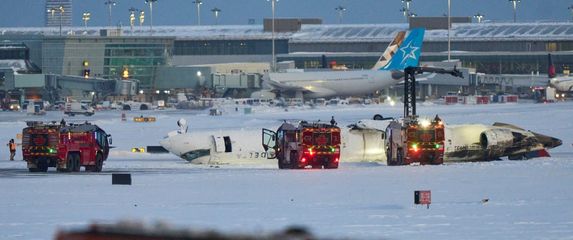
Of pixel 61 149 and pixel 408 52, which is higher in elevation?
pixel 408 52

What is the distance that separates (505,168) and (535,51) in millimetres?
150358

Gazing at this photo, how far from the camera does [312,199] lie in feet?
121

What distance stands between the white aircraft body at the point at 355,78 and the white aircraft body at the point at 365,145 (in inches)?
3245

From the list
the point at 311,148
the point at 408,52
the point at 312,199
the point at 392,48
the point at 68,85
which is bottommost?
the point at 312,199

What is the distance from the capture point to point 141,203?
3584 centimetres

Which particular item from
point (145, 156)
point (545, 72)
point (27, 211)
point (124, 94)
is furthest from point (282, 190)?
point (545, 72)

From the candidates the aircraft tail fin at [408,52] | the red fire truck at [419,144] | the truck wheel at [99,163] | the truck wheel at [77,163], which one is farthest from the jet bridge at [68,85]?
the red fire truck at [419,144]

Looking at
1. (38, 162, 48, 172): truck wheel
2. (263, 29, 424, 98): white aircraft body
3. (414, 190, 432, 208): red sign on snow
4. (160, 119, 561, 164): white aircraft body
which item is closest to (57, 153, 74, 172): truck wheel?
(38, 162, 48, 172): truck wheel

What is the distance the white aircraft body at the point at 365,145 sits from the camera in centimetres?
5806

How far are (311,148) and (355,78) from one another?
8975 cm

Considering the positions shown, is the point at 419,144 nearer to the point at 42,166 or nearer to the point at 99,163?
the point at 99,163

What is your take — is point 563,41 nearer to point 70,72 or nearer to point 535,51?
point 535,51

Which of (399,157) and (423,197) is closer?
(423,197)

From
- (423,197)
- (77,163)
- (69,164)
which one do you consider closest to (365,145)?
(77,163)
